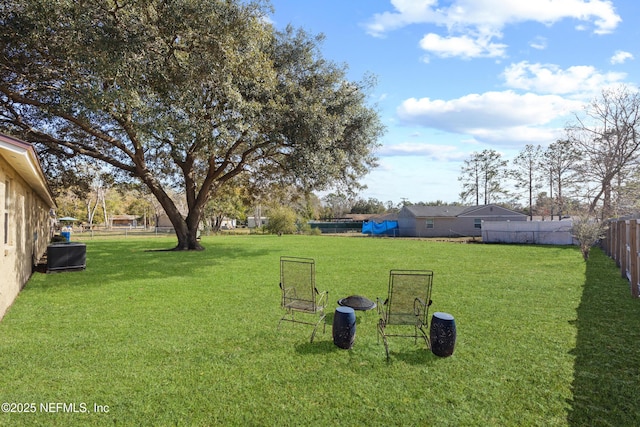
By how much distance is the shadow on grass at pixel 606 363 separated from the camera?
3.09 metres

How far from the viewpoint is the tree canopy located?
34.4 ft

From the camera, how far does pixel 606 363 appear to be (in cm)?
414

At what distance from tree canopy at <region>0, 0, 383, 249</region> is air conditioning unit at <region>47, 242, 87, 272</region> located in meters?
3.90

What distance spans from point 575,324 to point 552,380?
8.36 ft

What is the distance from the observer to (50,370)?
3891mm

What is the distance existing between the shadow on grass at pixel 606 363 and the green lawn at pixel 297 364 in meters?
0.02

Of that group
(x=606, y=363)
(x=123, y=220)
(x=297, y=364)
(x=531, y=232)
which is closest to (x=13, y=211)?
(x=297, y=364)

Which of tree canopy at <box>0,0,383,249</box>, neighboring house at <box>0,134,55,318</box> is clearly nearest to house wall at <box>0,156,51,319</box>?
neighboring house at <box>0,134,55,318</box>

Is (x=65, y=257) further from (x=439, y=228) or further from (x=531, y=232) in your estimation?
(x=439, y=228)

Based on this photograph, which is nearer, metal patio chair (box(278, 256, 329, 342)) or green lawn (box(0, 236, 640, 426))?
green lawn (box(0, 236, 640, 426))

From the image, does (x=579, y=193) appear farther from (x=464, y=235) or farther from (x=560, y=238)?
(x=464, y=235)

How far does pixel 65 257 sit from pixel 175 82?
6.52 meters

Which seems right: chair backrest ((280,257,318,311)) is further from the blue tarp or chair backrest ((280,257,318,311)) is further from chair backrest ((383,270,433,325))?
the blue tarp

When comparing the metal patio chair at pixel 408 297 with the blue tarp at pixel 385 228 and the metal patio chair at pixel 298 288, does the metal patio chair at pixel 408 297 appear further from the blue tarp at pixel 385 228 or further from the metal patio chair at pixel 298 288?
the blue tarp at pixel 385 228
